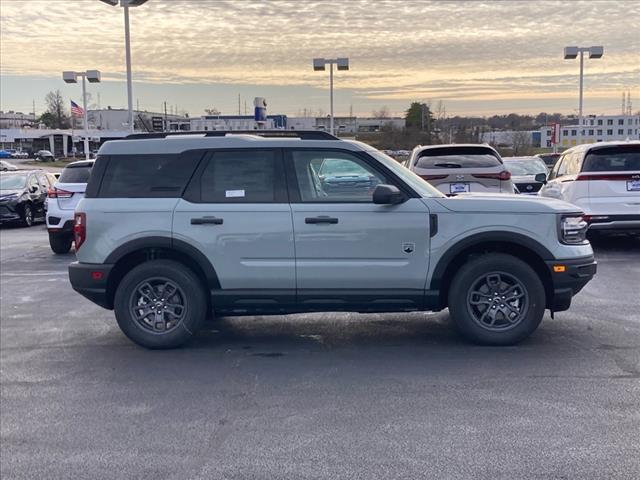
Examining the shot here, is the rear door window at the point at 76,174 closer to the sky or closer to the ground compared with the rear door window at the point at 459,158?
closer to the ground

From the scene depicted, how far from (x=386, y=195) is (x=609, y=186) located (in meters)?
6.82

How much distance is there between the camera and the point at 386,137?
1677 inches

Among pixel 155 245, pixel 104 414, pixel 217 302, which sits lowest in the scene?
pixel 104 414

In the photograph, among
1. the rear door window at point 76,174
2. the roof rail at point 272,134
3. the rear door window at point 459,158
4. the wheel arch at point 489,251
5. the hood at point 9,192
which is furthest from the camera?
the hood at point 9,192

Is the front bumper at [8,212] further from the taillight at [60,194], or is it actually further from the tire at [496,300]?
the tire at [496,300]

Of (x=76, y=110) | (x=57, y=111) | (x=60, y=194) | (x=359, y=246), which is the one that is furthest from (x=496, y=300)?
(x=57, y=111)

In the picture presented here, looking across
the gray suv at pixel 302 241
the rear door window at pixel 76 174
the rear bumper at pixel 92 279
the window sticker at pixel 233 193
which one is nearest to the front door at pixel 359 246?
the gray suv at pixel 302 241

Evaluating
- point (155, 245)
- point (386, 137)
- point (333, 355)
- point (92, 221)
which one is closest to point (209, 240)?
point (155, 245)

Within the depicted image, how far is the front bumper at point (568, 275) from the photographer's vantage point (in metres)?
6.28

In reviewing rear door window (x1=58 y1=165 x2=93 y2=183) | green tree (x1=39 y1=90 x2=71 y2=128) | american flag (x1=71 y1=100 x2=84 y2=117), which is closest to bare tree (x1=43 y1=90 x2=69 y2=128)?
green tree (x1=39 y1=90 x2=71 y2=128)

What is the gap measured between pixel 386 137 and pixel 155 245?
122ft

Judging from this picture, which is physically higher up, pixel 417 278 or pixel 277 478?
pixel 417 278

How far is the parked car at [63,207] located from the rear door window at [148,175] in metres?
6.97

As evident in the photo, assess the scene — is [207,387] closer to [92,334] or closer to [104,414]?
[104,414]
